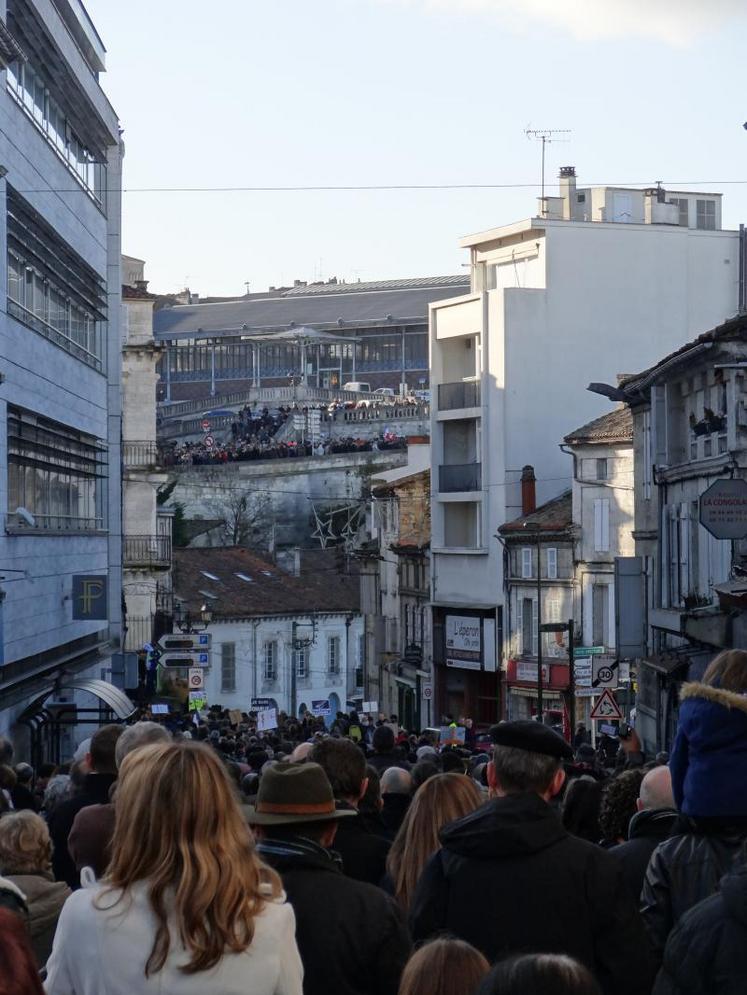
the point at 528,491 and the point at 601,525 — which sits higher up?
the point at 528,491

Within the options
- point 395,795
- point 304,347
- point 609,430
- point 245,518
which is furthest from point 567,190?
point 395,795

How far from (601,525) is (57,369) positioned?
2366cm

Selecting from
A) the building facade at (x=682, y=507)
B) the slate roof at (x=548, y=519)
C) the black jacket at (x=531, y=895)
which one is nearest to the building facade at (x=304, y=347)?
the slate roof at (x=548, y=519)

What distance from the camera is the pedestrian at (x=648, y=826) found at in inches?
270

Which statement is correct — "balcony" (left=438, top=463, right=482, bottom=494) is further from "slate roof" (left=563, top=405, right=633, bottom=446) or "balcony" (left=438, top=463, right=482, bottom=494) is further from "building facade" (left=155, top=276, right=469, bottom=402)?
"building facade" (left=155, top=276, right=469, bottom=402)

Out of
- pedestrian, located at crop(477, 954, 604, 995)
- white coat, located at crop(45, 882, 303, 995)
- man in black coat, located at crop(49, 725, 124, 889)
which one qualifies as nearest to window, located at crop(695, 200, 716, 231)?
man in black coat, located at crop(49, 725, 124, 889)

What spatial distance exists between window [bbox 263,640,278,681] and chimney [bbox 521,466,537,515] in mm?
20883

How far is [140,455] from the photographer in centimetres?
5741

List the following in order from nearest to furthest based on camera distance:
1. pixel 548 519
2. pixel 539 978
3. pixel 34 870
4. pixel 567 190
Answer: pixel 539 978 → pixel 34 870 → pixel 548 519 → pixel 567 190

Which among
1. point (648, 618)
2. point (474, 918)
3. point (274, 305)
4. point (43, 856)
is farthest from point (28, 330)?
point (274, 305)

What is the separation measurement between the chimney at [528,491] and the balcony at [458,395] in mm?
3183

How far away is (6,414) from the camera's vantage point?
28703 mm

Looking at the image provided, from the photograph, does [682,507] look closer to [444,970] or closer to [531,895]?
[531,895]

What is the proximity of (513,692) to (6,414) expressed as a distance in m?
30.5
